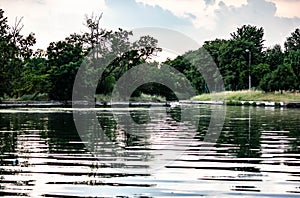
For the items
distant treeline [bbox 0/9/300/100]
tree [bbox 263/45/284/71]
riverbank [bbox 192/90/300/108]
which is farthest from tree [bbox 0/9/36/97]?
tree [bbox 263/45/284/71]

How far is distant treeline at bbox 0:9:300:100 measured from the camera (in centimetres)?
6600

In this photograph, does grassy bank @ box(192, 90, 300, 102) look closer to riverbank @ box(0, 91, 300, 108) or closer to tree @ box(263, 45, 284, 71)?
riverbank @ box(0, 91, 300, 108)

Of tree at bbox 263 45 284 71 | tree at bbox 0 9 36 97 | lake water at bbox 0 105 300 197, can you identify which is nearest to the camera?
lake water at bbox 0 105 300 197

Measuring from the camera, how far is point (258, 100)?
7494 cm

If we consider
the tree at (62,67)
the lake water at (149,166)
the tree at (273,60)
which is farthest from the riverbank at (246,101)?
the lake water at (149,166)

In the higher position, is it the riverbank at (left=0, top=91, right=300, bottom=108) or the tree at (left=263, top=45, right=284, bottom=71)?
the tree at (left=263, top=45, right=284, bottom=71)

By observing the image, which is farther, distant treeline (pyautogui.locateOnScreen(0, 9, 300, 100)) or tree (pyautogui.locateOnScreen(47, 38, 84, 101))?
tree (pyautogui.locateOnScreen(47, 38, 84, 101))

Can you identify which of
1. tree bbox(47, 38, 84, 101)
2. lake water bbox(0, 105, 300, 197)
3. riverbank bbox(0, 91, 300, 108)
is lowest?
lake water bbox(0, 105, 300, 197)

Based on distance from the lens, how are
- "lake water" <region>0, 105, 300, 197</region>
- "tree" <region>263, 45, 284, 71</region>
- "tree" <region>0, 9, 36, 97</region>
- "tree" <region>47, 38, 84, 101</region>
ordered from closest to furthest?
"lake water" <region>0, 105, 300, 197</region> < "tree" <region>0, 9, 36, 97</region> < "tree" <region>47, 38, 84, 101</region> < "tree" <region>263, 45, 284, 71</region>

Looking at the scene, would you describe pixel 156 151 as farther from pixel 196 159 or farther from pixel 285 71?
pixel 285 71

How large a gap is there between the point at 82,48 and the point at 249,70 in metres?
26.7

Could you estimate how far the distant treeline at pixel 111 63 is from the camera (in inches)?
2598

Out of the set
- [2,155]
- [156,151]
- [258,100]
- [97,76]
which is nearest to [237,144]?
[156,151]

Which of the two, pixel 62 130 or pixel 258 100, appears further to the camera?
pixel 258 100
